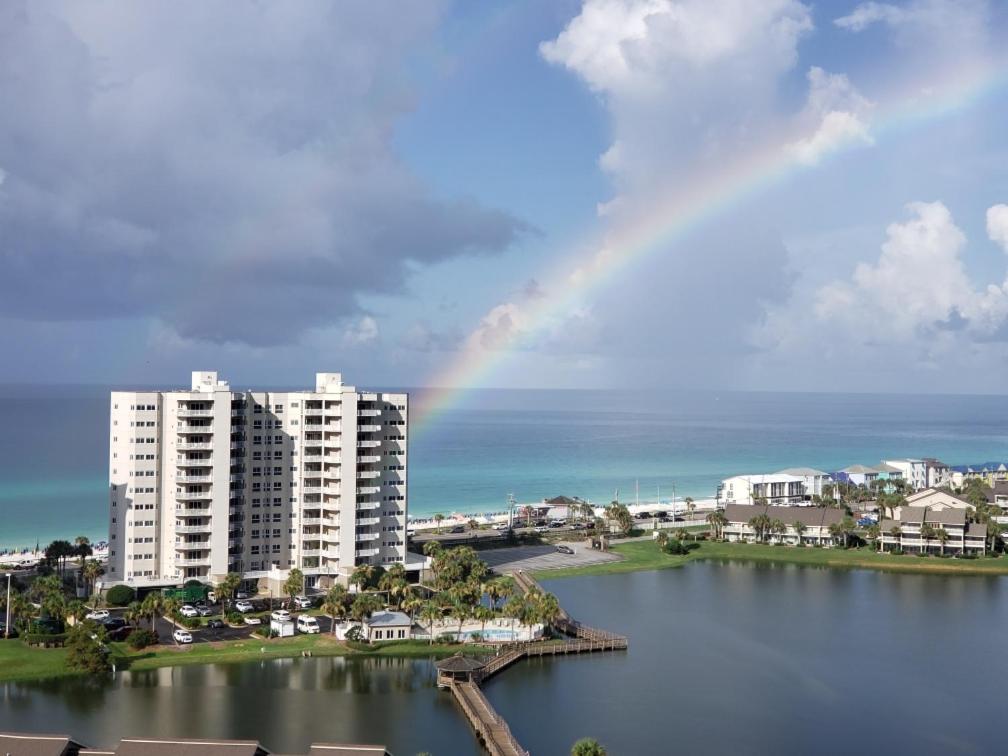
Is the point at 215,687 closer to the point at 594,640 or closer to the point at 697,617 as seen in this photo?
the point at 594,640

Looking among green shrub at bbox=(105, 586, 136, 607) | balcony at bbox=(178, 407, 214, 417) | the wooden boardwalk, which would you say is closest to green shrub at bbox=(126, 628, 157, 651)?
green shrub at bbox=(105, 586, 136, 607)

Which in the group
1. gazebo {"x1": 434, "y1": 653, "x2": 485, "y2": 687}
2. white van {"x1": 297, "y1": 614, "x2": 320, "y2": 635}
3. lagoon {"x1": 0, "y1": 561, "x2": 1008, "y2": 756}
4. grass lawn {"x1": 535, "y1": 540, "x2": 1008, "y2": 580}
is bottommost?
lagoon {"x1": 0, "y1": 561, "x2": 1008, "y2": 756}

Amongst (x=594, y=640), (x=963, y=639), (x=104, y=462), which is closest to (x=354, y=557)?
(x=594, y=640)

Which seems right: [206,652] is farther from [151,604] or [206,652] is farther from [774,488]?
[774,488]

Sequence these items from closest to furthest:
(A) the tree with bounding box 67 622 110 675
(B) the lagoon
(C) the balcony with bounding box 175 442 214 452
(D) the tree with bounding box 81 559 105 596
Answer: (B) the lagoon
(A) the tree with bounding box 67 622 110 675
(D) the tree with bounding box 81 559 105 596
(C) the balcony with bounding box 175 442 214 452

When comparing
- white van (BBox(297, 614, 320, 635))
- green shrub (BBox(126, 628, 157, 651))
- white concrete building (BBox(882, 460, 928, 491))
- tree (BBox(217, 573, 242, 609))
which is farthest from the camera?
white concrete building (BBox(882, 460, 928, 491))

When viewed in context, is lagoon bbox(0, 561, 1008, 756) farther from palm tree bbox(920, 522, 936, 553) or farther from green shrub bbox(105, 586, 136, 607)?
palm tree bbox(920, 522, 936, 553)

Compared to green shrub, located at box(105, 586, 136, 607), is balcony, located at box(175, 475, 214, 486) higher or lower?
higher
